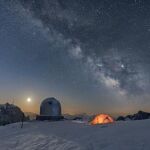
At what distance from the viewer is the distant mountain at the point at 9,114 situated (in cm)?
9079

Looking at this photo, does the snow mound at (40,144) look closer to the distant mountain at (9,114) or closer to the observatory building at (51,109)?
the observatory building at (51,109)

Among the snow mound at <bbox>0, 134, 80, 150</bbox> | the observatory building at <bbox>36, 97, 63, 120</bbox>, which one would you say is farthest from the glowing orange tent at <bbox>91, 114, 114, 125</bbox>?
the snow mound at <bbox>0, 134, 80, 150</bbox>

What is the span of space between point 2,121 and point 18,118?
5.48 m

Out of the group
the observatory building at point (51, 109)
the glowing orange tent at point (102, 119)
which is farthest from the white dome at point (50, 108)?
the glowing orange tent at point (102, 119)

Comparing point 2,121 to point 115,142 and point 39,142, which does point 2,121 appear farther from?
point 115,142

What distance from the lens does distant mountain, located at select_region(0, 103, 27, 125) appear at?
3575 inches

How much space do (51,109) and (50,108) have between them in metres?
0.24

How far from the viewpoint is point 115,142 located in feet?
55.2

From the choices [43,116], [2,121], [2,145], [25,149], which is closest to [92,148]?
[25,149]

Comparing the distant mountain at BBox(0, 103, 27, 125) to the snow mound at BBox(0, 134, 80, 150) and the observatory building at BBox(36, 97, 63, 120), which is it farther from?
the snow mound at BBox(0, 134, 80, 150)

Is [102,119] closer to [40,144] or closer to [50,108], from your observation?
[50,108]

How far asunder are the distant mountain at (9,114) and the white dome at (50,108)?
43328mm

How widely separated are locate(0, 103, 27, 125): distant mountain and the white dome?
4333cm

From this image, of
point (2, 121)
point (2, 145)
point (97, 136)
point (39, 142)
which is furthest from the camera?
point (2, 121)
